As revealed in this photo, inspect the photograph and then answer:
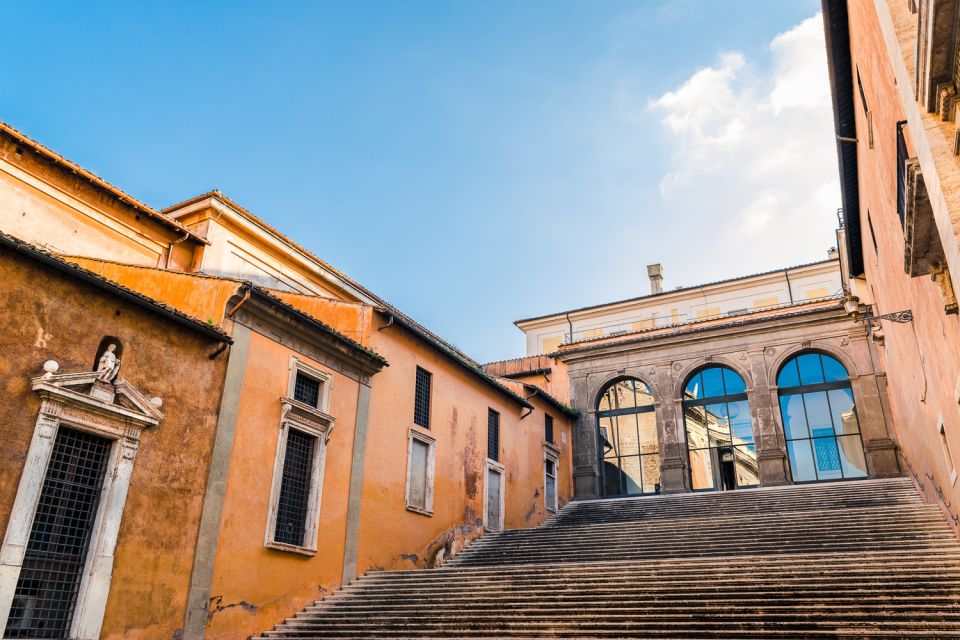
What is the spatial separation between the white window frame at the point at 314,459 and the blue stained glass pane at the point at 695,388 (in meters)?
13.9

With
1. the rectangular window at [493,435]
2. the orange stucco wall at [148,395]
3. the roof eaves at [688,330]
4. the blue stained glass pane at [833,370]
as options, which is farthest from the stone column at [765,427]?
the orange stucco wall at [148,395]

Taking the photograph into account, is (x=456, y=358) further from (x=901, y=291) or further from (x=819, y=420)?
(x=819, y=420)

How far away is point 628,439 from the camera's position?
23.8 m

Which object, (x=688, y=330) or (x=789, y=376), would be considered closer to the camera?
(x=789, y=376)

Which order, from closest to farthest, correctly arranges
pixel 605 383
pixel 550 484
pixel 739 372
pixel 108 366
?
pixel 108 366 < pixel 550 484 < pixel 739 372 < pixel 605 383

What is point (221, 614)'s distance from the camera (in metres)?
10.5

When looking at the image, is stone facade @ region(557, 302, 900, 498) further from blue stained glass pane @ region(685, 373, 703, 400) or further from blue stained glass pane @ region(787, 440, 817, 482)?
blue stained glass pane @ region(685, 373, 703, 400)

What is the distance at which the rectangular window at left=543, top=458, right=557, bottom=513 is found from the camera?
21.9 m

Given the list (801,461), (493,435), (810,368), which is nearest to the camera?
(493,435)

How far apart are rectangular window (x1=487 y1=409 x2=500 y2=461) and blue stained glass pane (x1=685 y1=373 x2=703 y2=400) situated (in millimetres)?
7404

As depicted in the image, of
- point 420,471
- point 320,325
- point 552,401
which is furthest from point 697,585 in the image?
point 552,401

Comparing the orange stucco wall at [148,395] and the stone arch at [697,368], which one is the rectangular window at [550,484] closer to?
the stone arch at [697,368]

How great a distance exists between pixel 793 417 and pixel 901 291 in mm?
11340

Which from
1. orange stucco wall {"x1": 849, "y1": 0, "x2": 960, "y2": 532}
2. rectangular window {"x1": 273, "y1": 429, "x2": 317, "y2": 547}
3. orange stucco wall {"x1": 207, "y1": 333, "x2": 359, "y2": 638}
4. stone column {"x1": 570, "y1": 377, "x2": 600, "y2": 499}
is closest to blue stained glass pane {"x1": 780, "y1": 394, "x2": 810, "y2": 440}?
orange stucco wall {"x1": 849, "y1": 0, "x2": 960, "y2": 532}
